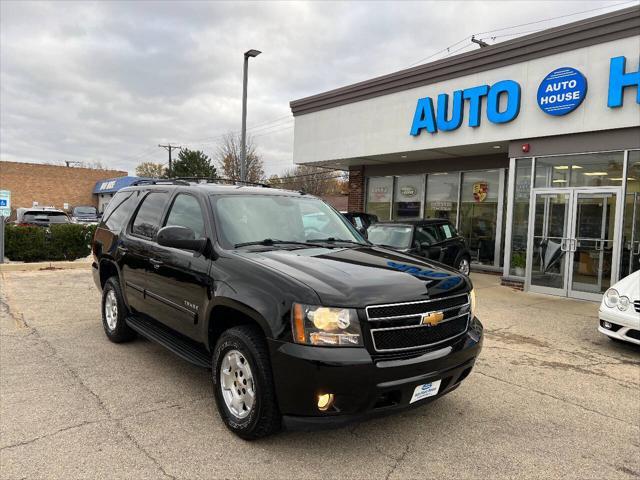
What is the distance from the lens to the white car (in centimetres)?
561

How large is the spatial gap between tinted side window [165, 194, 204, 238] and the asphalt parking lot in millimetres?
1448

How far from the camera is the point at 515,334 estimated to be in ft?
21.9

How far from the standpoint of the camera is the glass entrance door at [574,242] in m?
9.36

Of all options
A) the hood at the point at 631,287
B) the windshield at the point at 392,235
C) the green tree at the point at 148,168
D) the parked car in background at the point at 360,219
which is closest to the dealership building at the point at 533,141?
the parked car in background at the point at 360,219

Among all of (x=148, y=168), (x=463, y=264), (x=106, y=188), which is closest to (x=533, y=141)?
(x=463, y=264)

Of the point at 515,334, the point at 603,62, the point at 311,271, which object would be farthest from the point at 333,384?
the point at 603,62

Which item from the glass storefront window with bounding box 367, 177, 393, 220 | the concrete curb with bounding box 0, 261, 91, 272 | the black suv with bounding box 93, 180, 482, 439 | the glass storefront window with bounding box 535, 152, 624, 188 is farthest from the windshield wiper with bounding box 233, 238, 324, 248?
the glass storefront window with bounding box 367, 177, 393, 220

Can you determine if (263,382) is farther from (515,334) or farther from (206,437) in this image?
(515,334)

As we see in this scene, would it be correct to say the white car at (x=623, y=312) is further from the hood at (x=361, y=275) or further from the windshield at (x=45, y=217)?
the windshield at (x=45, y=217)

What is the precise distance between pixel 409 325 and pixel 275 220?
171cm

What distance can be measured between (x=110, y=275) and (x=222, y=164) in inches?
1501

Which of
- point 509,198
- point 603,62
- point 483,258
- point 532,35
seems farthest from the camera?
point 483,258

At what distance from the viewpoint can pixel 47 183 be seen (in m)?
40.5

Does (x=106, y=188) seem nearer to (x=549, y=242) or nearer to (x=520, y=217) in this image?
(x=520, y=217)
